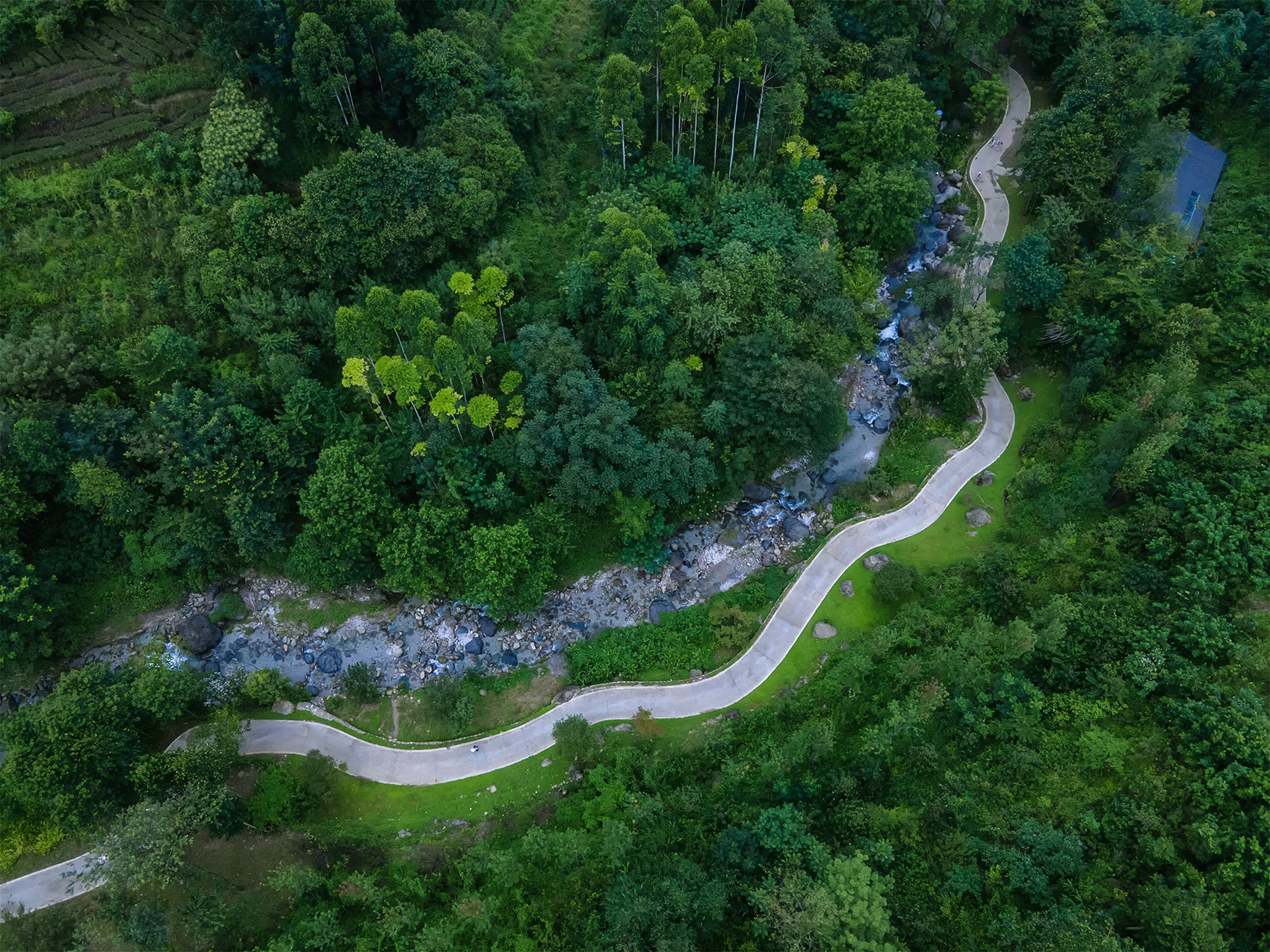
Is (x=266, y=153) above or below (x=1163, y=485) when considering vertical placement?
above

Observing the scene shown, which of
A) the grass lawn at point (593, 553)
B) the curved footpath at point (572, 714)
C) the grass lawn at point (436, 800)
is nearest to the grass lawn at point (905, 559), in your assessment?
the curved footpath at point (572, 714)

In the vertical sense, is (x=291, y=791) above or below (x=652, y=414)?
below

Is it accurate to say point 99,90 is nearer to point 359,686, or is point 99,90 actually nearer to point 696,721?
point 359,686

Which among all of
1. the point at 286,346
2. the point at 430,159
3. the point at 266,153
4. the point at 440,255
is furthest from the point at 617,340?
the point at 266,153

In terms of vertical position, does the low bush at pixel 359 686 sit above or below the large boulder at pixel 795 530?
below

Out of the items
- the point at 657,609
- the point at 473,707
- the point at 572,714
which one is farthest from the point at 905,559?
the point at 473,707

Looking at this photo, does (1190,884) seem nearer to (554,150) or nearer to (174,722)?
(174,722)

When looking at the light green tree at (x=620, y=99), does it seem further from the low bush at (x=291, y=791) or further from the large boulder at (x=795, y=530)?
the low bush at (x=291, y=791)
